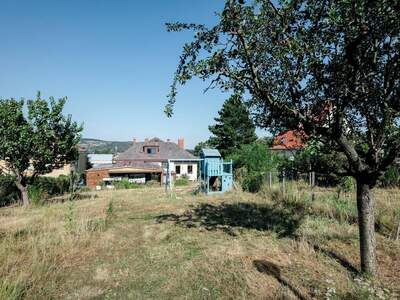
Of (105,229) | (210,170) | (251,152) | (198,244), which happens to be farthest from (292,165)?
(251,152)

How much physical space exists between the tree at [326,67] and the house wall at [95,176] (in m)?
37.2

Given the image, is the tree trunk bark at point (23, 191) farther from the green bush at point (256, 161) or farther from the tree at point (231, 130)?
the tree at point (231, 130)

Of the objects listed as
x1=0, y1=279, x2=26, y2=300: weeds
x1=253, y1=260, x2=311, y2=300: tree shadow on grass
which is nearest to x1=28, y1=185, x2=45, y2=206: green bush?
x1=0, y1=279, x2=26, y2=300: weeds

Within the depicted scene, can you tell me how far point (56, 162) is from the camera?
15.7 metres

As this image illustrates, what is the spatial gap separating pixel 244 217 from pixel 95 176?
34.4 m

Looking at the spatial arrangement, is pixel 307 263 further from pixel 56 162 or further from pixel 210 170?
pixel 56 162

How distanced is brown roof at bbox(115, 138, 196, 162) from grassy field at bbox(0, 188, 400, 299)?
116 feet

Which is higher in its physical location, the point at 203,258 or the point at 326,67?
the point at 326,67

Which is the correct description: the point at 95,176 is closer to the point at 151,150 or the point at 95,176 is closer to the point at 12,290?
the point at 151,150

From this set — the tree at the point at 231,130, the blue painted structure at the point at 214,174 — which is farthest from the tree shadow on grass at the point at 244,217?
the tree at the point at 231,130

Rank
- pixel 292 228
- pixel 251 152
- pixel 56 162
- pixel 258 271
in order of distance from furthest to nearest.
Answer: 1. pixel 251 152
2. pixel 56 162
3. pixel 292 228
4. pixel 258 271

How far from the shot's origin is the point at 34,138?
46.8 ft

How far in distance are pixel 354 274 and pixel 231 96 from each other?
3.74m

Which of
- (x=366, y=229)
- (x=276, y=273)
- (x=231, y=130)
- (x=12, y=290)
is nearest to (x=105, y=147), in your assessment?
(x=231, y=130)
